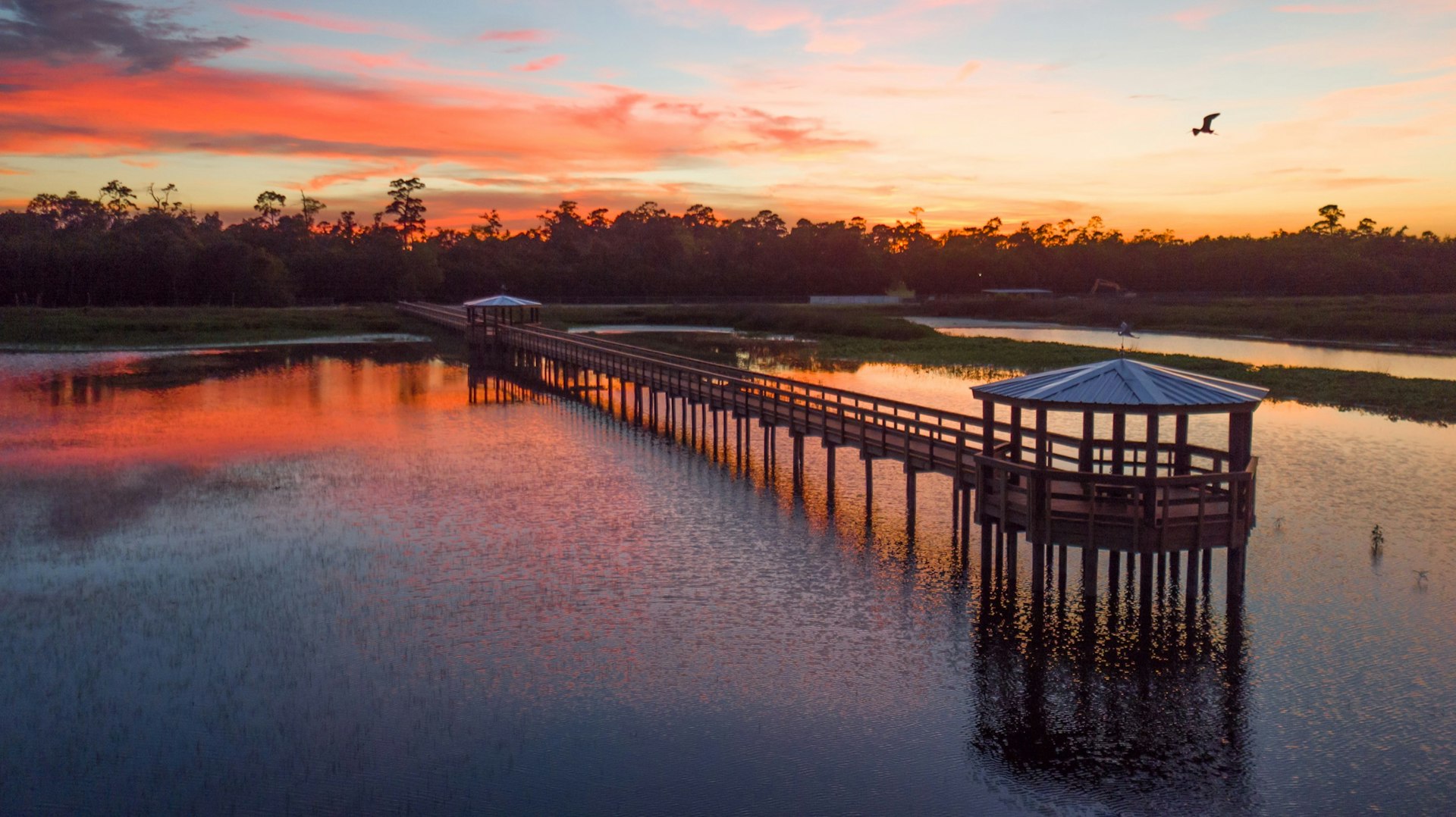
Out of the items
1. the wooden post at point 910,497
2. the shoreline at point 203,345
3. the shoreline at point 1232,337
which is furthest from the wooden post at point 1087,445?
the shoreline at point 203,345

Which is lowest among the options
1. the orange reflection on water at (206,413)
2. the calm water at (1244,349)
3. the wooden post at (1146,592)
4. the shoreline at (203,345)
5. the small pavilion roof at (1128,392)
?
the wooden post at (1146,592)

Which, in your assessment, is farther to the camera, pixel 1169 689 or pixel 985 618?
pixel 985 618

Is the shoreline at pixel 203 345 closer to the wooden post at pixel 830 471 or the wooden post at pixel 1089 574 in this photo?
the wooden post at pixel 830 471

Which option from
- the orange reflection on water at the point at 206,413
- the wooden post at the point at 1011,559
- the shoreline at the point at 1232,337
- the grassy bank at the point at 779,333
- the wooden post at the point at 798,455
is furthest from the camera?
the shoreline at the point at 1232,337

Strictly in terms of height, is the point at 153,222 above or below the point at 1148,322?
above

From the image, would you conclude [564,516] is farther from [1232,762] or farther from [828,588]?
[1232,762]

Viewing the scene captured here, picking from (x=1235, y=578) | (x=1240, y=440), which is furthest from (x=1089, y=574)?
(x=1240, y=440)

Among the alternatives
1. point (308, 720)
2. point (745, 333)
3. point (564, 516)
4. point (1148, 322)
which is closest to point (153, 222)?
point (745, 333)
